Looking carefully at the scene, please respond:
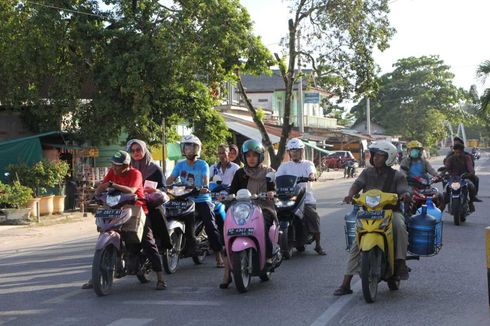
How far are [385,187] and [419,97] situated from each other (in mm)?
76846

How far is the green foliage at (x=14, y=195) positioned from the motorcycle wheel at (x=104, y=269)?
38.6 ft

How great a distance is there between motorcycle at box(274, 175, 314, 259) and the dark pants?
91 centimetres

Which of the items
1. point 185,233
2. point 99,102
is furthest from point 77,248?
point 99,102

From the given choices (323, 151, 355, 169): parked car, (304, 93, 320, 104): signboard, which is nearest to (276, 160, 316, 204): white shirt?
(304, 93, 320, 104): signboard

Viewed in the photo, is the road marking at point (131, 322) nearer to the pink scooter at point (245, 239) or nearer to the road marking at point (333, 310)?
the pink scooter at point (245, 239)

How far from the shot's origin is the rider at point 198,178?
9.66 metres

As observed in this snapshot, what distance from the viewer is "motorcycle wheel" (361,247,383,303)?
23.3 feet

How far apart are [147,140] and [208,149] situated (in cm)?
424

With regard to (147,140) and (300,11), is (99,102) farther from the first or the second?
(300,11)

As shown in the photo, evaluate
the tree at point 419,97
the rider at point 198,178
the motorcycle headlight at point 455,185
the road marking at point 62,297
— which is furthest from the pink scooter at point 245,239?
the tree at point 419,97

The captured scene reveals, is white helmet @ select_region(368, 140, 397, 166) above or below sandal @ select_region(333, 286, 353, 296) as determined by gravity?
above

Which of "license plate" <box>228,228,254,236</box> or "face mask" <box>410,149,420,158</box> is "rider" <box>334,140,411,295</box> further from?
"face mask" <box>410,149,420,158</box>

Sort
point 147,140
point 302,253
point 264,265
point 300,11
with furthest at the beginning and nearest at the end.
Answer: point 300,11
point 147,140
point 302,253
point 264,265

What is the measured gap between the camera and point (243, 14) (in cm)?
2373
